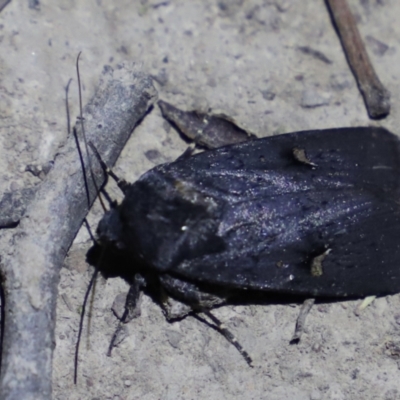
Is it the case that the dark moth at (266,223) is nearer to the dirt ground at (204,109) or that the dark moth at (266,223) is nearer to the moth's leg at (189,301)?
the moth's leg at (189,301)

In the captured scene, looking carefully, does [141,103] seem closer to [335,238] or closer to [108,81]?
[108,81]

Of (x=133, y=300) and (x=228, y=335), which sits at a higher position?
(x=133, y=300)

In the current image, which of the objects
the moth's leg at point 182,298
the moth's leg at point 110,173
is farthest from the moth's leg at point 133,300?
the moth's leg at point 110,173

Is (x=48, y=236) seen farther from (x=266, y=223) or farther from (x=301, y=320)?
(x=301, y=320)

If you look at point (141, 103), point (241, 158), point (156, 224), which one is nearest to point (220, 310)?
point (156, 224)

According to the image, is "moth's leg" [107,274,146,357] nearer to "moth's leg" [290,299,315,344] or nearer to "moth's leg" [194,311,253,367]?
"moth's leg" [194,311,253,367]

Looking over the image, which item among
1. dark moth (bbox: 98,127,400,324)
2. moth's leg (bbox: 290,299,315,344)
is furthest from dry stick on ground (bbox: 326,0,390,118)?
moth's leg (bbox: 290,299,315,344)

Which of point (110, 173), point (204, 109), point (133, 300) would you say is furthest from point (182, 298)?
point (204, 109)
